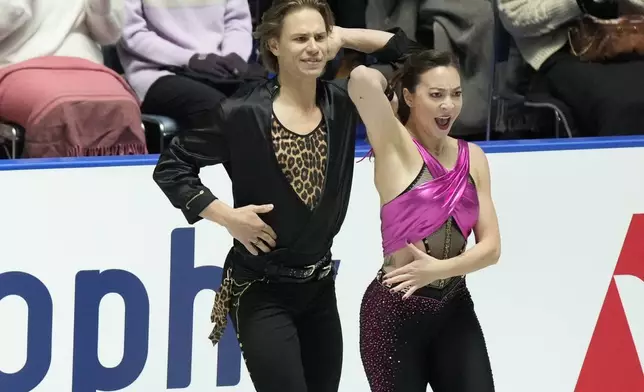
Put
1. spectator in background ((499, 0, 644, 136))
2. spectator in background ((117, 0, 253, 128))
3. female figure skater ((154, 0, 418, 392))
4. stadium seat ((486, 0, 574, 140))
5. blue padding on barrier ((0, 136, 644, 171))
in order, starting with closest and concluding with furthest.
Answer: female figure skater ((154, 0, 418, 392))
blue padding on barrier ((0, 136, 644, 171))
spectator in background ((117, 0, 253, 128))
spectator in background ((499, 0, 644, 136))
stadium seat ((486, 0, 574, 140))

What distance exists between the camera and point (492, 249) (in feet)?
10.3

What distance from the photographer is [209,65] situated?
4.83 metres

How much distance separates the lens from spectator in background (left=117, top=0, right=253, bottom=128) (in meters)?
4.73

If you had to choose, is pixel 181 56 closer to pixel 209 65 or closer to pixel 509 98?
pixel 209 65

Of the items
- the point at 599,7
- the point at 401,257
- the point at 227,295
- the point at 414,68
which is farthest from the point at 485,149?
the point at 227,295

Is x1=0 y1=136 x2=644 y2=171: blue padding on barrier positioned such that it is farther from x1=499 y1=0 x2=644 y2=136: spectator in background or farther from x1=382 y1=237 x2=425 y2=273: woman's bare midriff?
x1=382 y1=237 x2=425 y2=273: woman's bare midriff

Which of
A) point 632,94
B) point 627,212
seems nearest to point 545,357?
point 627,212

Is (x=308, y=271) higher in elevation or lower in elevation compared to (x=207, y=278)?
higher

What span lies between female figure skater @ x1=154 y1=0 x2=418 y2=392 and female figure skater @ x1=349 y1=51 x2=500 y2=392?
111mm

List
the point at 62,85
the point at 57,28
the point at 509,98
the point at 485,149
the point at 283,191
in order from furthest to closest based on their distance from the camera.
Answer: the point at 509,98
the point at 57,28
the point at 62,85
the point at 485,149
the point at 283,191

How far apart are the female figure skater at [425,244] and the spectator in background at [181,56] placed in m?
1.72

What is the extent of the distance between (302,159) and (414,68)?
429mm

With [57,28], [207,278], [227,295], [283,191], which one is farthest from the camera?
[57,28]

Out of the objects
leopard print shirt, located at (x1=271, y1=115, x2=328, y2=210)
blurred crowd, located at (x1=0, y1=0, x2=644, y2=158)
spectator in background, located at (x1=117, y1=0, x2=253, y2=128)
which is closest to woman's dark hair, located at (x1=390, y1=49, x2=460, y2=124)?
leopard print shirt, located at (x1=271, y1=115, x2=328, y2=210)
